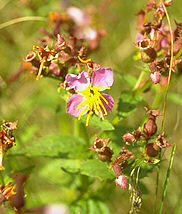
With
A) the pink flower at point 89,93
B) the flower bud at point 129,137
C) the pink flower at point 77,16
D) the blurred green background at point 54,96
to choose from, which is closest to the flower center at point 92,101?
the pink flower at point 89,93

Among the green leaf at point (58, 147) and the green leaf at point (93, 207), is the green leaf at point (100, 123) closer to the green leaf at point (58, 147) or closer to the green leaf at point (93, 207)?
the green leaf at point (58, 147)

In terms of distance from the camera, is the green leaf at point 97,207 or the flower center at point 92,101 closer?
the flower center at point 92,101

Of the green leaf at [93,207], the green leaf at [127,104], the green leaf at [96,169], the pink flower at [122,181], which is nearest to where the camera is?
the pink flower at [122,181]

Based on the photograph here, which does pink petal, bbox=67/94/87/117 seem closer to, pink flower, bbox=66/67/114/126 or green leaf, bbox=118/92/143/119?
pink flower, bbox=66/67/114/126

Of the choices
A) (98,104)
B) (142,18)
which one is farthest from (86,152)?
(142,18)

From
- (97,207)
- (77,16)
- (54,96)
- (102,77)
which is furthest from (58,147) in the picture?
(77,16)

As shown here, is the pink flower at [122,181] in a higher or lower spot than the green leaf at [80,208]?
higher
